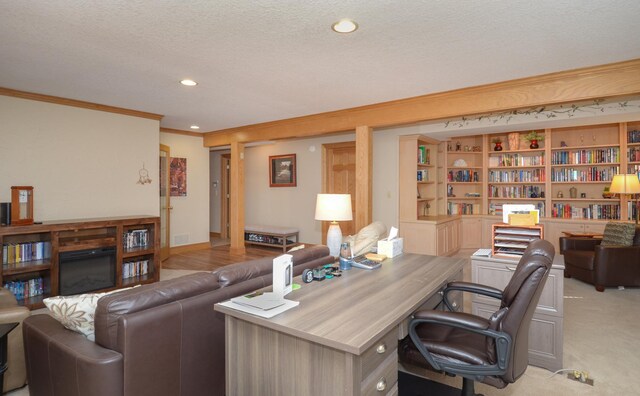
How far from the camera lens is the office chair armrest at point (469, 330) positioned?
5.00ft

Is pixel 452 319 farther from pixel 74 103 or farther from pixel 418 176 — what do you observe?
pixel 74 103

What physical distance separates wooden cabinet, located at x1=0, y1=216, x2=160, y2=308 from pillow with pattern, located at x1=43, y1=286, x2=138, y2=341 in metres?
2.65

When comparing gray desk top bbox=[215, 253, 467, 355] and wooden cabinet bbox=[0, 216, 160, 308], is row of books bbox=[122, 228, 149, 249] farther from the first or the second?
gray desk top bbox=[215, 253, 467, 355]

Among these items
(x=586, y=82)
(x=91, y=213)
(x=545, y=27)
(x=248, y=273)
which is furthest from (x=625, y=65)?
(x=91, y=213)

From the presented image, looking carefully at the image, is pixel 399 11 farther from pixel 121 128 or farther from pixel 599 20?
pixel 121 128

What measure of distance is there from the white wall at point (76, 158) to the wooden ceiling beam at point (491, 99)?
238 centimetres

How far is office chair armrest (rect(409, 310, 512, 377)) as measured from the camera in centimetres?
152

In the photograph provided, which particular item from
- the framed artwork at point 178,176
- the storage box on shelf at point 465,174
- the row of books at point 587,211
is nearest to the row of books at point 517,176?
the storage box on shelf at point 465,174

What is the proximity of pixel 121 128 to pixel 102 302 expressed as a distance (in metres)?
4.26

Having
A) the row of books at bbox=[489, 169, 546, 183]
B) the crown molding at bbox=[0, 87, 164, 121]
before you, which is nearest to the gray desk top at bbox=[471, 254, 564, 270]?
the row of books at bbox=[489, 169, 546, 183]

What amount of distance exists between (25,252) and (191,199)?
323 cm

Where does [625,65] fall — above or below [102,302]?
above

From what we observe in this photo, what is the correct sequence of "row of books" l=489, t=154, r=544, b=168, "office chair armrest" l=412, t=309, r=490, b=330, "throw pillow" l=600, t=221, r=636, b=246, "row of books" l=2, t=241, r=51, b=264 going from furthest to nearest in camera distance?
"row of books" l=489, t=154, r=544, b=168 → "throw pillow" l=600, t=221, r=636, b=246 → "row of books" l=2, t=241, r=51, b=264 → "office chair armrest" l=412, t=309, r=490, b=330

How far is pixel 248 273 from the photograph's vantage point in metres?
2.16
